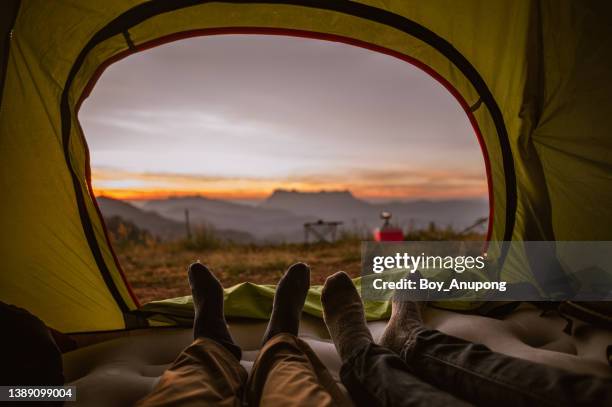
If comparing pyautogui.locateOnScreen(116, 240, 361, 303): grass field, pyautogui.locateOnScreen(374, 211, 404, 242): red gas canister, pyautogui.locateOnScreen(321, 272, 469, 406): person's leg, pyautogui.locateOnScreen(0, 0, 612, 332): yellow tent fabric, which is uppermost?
pyautogui.locateOnScreen(0, 0, 612, 332): yellow tent fabric

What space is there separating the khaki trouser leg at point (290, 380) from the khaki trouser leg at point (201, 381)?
57 mm

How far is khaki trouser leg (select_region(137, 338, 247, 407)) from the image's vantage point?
68 cm

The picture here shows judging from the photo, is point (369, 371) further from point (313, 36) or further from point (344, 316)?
point (313, 36)

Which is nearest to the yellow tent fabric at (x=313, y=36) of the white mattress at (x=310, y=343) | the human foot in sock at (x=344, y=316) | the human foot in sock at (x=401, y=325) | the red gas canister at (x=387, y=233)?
the white mattress at (x=310, y=343)

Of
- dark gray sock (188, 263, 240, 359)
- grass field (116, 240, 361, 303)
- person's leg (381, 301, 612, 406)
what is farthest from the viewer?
grass field (116, 240, 361, 303)

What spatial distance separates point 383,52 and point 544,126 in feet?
2.14

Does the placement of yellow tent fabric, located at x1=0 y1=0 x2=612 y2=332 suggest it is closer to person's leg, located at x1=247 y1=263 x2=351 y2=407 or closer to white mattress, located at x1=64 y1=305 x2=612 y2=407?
white mattress, located at x1=64 y1=305 x2=612 y2=407

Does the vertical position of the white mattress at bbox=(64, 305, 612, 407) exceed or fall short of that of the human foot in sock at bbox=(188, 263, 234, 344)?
it falls short

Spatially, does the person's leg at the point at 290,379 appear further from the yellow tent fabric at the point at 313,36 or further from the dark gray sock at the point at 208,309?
the yellow tent fabric at the point at 313,36

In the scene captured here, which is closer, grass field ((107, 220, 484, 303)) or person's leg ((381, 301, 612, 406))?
person's leg ((381, 301, 612, 406))

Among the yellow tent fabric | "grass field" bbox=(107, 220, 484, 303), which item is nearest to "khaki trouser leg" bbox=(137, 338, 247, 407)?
the yellow tent fabric

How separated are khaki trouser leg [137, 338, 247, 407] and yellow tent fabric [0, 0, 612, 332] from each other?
0.64m

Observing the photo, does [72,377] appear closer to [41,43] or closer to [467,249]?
[41,43]

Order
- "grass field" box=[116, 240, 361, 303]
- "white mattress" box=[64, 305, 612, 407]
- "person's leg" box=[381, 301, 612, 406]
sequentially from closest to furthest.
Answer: "person's leg" box=[381, 301, 612, 406], "white mattress" box=[64, 305, 612, 407], "grass field" box=[116, 240, 361, 303]
